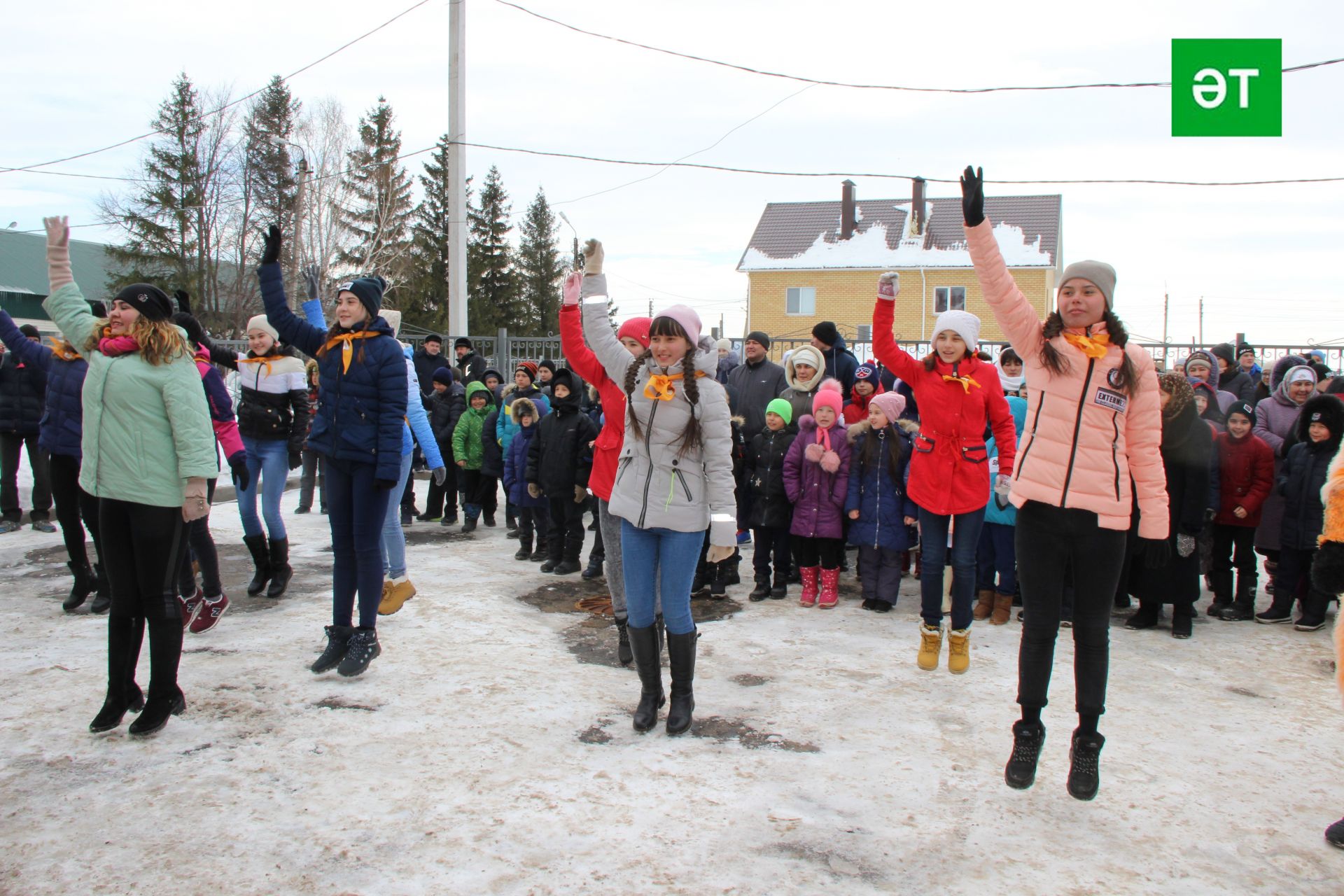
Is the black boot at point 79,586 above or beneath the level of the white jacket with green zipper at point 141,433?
beneath

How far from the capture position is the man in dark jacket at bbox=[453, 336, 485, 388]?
1131cm

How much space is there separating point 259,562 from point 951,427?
4706mm

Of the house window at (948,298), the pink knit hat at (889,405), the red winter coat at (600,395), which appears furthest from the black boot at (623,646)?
the house window at (948,298)

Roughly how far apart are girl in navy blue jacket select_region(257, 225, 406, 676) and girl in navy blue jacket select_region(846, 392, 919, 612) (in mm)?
3333

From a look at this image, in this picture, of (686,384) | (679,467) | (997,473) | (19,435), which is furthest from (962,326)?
(19,435)

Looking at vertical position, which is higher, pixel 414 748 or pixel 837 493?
pixel 837 493

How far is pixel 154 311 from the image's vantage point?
13.1 feet

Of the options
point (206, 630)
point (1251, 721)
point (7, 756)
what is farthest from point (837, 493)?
point (7, 756)

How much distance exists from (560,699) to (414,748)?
33.1 inches

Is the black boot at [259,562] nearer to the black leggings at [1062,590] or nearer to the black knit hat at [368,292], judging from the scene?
the black knit hat at [368,292]

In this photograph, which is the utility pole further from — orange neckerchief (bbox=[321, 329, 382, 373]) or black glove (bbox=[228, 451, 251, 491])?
orange neckerchief (bbox=[321, 329, 382, 373])

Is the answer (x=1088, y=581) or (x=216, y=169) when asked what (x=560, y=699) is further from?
(x=216, y=169)

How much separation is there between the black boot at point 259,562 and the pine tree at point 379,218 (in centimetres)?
3365

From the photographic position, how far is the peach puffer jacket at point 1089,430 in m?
3.39
